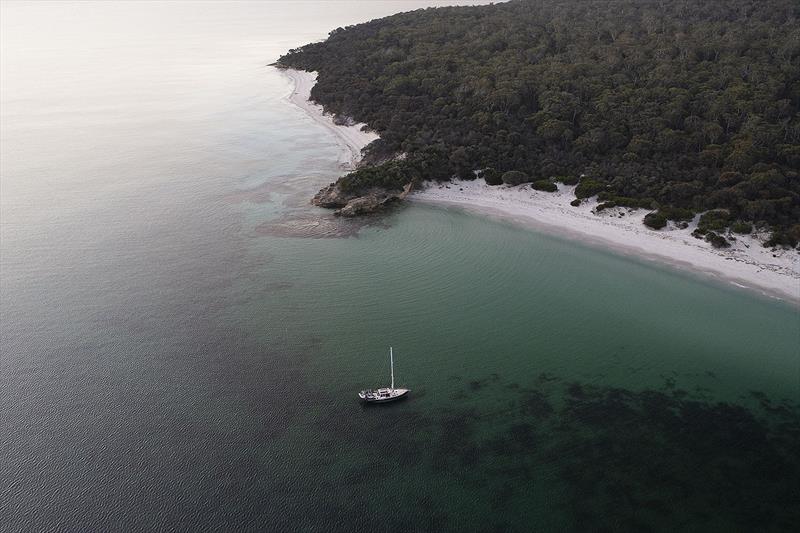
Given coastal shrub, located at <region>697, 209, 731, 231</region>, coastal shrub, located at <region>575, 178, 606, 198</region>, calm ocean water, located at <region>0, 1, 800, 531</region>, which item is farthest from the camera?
coastal shrub, located at <region>575, 178, 606, 198</region>

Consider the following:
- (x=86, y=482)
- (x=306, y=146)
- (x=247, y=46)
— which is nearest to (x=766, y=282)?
(x=86, y=482)

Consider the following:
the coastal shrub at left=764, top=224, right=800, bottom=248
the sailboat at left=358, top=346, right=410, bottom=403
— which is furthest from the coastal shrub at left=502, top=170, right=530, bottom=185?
the sailboat at left=358, top=346, right=410, bottom=403

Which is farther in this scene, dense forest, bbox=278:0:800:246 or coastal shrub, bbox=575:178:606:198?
coastal shrub, bbox=575:178:606:198

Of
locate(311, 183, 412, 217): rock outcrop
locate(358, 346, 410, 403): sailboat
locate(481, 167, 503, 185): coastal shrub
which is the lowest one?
locate(358, 346, 410, 403): sailboat

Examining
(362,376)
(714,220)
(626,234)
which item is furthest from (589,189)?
(362,376)

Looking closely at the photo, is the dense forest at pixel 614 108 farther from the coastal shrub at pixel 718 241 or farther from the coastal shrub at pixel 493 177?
the coastal shrub at pixel 718 241

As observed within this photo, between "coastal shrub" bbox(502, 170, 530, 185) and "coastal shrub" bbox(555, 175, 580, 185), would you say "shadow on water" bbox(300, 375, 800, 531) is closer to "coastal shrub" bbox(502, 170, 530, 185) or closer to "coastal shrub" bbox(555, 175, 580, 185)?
"coastal shrub" bbox(555, 175, 580, 185)

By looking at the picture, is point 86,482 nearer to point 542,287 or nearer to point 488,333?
point 488,333
